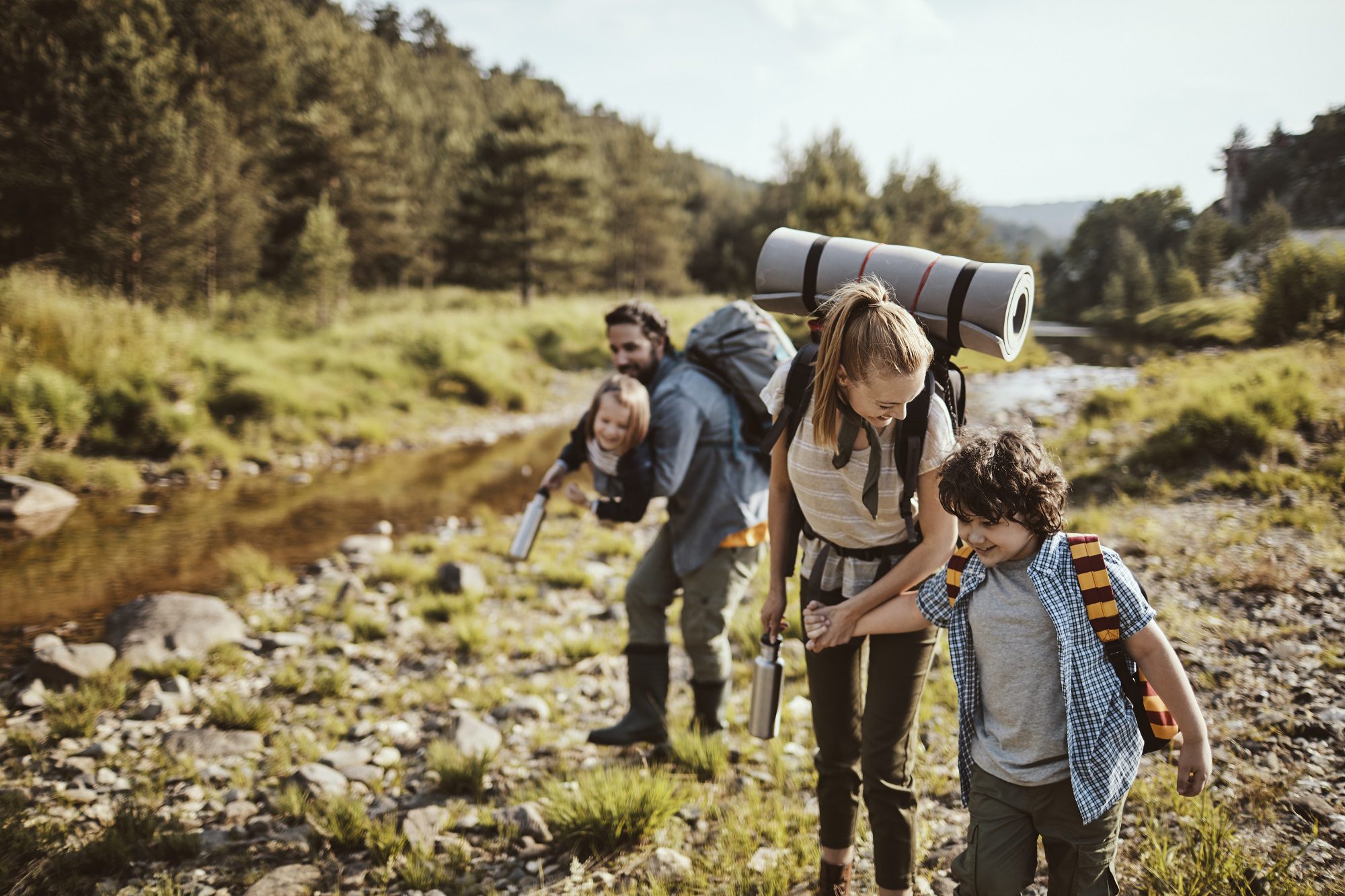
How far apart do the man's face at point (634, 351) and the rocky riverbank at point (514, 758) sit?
206 cm

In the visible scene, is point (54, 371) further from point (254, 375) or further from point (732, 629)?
point (732, 629)

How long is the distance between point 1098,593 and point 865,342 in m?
0.88

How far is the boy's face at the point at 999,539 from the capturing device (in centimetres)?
187

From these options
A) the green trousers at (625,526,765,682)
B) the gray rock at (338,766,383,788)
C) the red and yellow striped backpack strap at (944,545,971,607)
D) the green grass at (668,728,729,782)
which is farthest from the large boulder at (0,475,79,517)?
the red and yellow striped backpack strap at (944,545,971,607)

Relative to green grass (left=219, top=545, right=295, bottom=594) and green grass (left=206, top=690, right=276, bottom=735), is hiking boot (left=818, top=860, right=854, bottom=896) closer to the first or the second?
green grass (left=206, top=690, right=276, bottom=735)

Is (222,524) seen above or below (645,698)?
below

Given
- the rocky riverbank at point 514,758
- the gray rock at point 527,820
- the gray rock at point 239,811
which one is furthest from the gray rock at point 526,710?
the gray rock at point 239,811

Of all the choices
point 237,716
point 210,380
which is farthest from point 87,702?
point 210,380

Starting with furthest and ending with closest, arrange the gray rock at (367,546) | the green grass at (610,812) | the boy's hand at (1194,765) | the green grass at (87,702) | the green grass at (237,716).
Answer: the gray rock at (367,546), the green grass at (237,716), the green grass at (87,702), the green grass at (610,812), the boy's hand at (1194,765)

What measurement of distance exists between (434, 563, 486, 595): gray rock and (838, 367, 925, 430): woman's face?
5480 mm

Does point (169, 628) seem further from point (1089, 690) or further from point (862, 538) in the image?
point (1089, 690)

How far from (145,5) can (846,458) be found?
2644 cm

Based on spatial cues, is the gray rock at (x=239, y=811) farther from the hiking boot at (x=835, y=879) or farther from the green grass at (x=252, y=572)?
the green grass at (x=252, y=572)

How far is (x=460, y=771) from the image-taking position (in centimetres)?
382
